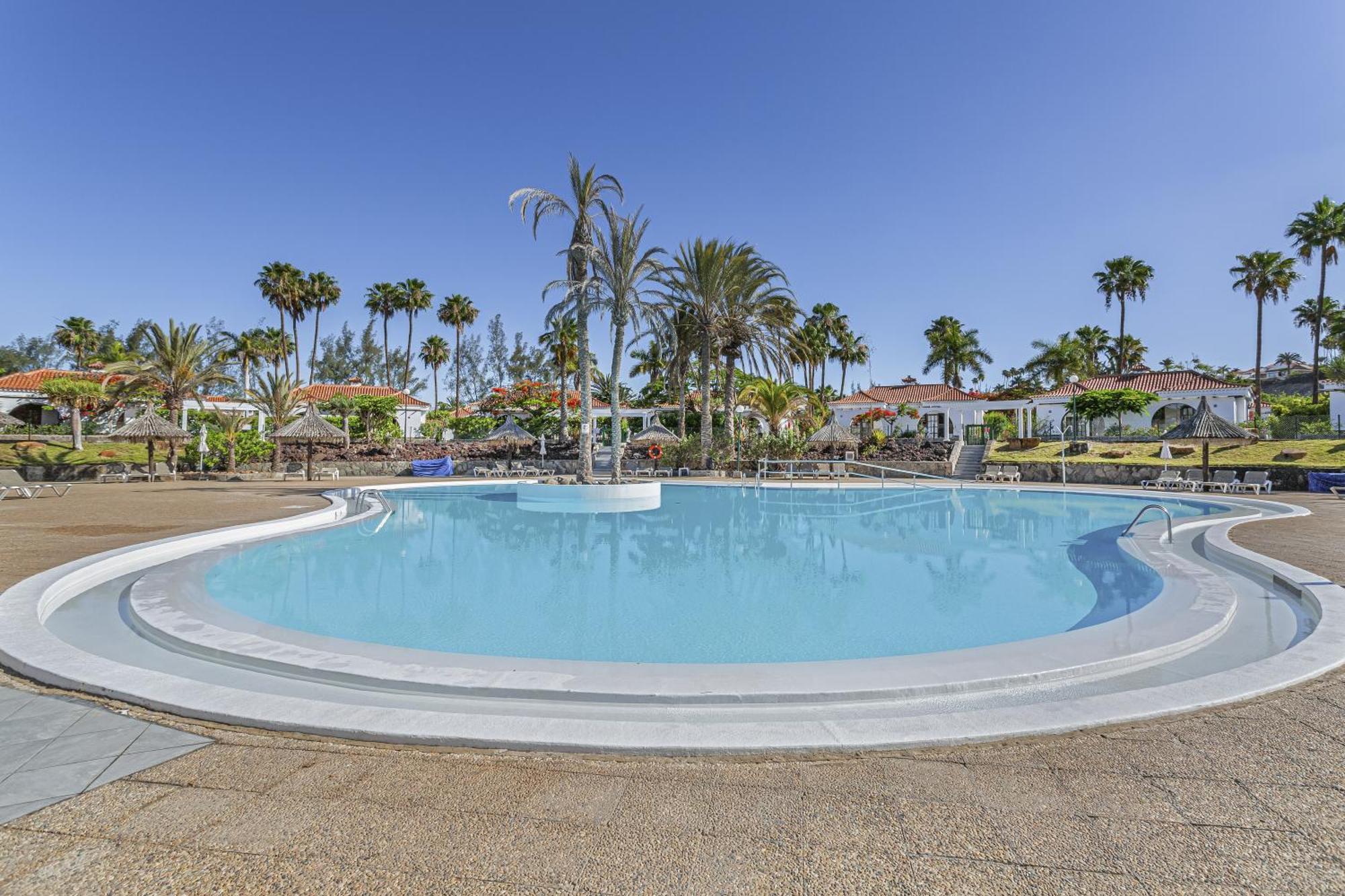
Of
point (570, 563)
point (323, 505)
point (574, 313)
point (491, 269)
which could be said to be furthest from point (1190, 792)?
point (491, 269)

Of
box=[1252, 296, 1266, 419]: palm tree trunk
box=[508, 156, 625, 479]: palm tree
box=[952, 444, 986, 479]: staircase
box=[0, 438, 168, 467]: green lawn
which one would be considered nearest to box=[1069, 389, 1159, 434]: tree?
box=[952, 444, 986, 479]: staircase

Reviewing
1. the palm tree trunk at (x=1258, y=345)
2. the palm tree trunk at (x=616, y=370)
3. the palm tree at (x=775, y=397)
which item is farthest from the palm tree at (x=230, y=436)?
the palm tree trunk at (x=1258, y=345)

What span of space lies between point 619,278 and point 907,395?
30.5 m

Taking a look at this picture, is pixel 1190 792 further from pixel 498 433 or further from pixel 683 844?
pixel 498 433

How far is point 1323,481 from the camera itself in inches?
841

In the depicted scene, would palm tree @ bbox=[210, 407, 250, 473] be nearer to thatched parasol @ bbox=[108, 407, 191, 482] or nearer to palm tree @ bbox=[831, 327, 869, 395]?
thatched parasol @ bbox=[108, 407, 191, 482]

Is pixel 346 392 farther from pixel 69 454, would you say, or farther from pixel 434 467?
pixel 434 467

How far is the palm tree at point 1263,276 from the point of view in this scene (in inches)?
1599

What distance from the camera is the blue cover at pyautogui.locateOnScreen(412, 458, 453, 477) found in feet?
110

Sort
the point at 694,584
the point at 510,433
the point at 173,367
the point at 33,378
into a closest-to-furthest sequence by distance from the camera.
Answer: the point at 694,584 → the point at 173,367 → the point at 510,433 → the point at 33,378

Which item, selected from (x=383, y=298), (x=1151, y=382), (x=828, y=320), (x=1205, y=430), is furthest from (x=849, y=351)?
(x=383, y=298)

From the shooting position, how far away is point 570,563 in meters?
9.74

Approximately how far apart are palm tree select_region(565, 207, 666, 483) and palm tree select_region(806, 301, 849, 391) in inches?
1256

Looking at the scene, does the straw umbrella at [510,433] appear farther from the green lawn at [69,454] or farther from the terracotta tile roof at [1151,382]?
the terracotta tile roof at [1151,382]
